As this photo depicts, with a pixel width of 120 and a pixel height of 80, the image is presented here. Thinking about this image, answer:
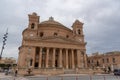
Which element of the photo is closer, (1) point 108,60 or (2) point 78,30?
(2) point 78,30

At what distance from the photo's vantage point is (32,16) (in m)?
50.8

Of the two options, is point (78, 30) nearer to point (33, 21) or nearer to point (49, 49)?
point (49, 49)

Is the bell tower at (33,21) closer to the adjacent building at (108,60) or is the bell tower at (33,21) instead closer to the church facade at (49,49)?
the church facade at (49,49)

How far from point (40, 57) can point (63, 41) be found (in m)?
9.44

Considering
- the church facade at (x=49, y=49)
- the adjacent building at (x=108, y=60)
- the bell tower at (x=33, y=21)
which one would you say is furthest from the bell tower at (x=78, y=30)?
the bell tower at (x=33, y=21)

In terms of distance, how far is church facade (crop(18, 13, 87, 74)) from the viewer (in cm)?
4499

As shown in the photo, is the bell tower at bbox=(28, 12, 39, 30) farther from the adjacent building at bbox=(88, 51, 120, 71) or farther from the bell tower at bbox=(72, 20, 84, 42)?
the adjacent building at bbox=(88, 51, 120, 71)

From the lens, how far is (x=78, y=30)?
5709 centimetres

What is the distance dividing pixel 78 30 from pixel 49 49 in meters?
15.4

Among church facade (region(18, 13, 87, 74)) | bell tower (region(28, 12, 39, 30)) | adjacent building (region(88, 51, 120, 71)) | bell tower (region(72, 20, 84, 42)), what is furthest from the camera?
adjacent building (region(88, 51, 120, 71))

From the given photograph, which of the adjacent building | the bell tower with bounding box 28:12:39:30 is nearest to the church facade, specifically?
the bell tower with bounding box 28:12:39:30

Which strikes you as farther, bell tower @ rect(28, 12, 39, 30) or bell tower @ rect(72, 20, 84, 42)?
bell tower @ rect(72, 20, 84, 42)

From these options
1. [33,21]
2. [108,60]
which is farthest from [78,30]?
[108,60]

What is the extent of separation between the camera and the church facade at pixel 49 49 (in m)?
45.0
